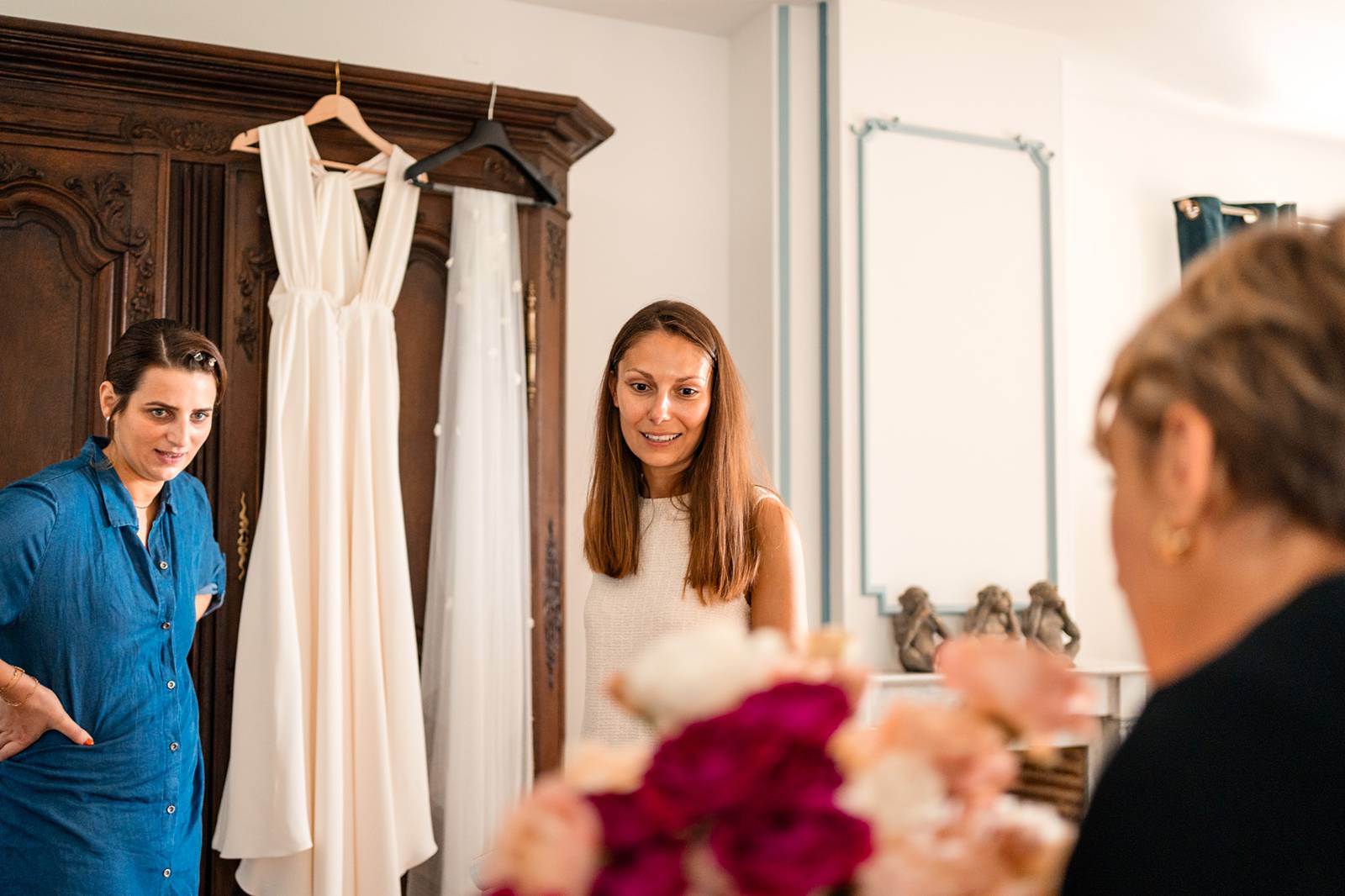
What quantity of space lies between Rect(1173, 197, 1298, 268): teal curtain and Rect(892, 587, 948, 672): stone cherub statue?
2053mm

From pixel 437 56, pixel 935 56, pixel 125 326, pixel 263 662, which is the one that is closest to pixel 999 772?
pixel 263 662

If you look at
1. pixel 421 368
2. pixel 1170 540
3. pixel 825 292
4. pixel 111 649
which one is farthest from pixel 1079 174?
pixel 1170 540

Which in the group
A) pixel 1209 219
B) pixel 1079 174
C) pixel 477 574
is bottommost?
pixel 477 574

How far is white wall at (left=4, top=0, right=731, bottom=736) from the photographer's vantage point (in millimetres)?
3873

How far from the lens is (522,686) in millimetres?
3137

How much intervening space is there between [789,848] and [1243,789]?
8.7 inches

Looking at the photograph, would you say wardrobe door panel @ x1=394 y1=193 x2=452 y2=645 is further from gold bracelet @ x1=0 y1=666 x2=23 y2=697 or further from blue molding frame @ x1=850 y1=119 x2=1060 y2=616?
blue molding frame @ x1=850 y1=119 x2=1060 y2=616

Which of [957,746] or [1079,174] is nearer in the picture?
[957,746]

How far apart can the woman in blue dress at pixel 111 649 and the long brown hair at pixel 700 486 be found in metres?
0.90

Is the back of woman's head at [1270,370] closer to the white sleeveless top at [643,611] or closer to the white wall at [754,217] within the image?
the white sleeveless top at [643,611]

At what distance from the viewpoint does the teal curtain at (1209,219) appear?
493 centimetres

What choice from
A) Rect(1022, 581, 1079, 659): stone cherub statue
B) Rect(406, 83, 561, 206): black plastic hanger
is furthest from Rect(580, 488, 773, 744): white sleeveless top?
Rect(1022, 581, 1079, 659): stone cherub statue

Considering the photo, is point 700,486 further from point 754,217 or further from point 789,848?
point 754,217

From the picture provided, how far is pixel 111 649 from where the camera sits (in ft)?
7.45
